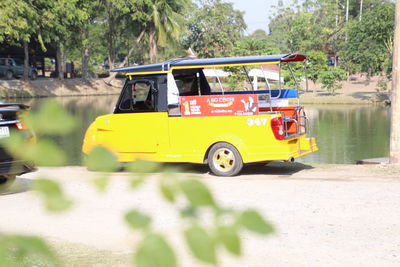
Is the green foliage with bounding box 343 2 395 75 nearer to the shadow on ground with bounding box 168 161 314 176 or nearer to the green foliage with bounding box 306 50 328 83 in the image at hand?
the green foliage with bounding box 306 50 328 83

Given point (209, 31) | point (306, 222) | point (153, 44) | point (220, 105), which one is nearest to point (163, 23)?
point (153, 44)

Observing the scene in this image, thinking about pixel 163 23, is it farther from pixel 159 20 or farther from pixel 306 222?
pixel 306 222

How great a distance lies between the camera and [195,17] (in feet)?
233

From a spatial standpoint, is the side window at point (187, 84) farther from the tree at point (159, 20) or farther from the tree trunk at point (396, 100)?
the tree at point (159, 20)

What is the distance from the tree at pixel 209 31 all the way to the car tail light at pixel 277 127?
192ft

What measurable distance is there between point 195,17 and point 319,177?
61.8m

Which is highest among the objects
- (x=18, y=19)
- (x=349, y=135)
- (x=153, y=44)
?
(x=18, y=19)

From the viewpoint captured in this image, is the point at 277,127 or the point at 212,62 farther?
A: the point at 212,62

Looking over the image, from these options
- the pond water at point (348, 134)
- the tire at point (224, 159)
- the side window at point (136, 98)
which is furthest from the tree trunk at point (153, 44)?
the tire at point (224, 159)

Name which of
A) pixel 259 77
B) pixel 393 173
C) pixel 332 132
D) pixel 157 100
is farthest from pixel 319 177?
pixel 332 132

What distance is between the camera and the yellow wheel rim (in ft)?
35.6

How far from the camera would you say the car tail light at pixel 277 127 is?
34.3 feet

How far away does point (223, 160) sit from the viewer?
10891mm

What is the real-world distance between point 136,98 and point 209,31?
59622 mm
